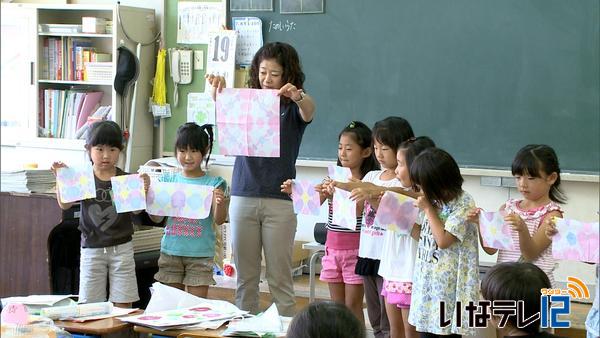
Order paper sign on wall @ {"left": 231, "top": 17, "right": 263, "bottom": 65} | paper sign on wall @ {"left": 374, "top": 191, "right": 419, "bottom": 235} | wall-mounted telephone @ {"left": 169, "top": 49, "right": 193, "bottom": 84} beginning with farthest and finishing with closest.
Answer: wall-mounted telephone @ {"left": 169, "top": 49, "right": 193, "bottom": 84} → paper sign on wall @ {"left": 231, "top": 17, "right": 263, "bottom": 65} → paper sign on wall @ {"left": 374, "top": 191, "right": 419, "bottom": 235}

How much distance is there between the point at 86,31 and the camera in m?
6.18

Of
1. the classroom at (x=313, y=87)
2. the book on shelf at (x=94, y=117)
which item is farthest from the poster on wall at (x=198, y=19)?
the book on shelf at (x=94, y=117)

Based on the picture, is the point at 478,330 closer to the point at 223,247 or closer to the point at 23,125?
the point at 223,247

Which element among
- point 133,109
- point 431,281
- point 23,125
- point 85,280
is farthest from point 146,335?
point 23,125

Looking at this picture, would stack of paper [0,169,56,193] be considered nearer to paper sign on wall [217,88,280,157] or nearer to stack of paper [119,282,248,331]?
paper sign on wall [217,88,280,157]

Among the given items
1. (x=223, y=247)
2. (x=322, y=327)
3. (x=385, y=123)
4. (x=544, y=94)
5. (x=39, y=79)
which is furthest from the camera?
(x=39, y=79)

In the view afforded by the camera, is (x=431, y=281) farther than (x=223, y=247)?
No

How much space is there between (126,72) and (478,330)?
10.9 ft

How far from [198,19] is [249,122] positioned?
253cm

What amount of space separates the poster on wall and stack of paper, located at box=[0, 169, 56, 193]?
1641mm

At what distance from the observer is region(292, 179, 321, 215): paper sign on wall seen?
12.0 feet

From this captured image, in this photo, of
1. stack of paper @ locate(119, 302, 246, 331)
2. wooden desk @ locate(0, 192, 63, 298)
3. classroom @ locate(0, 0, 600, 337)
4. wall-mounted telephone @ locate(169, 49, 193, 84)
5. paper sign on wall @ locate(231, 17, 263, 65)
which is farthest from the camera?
wall-mounted telephone @ locate(169, 49, 193, 84)

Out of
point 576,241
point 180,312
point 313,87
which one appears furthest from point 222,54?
point 576,241

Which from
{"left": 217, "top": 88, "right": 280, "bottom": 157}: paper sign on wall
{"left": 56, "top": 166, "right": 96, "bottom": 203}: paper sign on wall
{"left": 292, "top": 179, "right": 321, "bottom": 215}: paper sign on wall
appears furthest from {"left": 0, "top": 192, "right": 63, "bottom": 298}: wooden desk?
{"left": 292, "top": 179, "right": 321, "bottom": 215}: paper sign on wall
